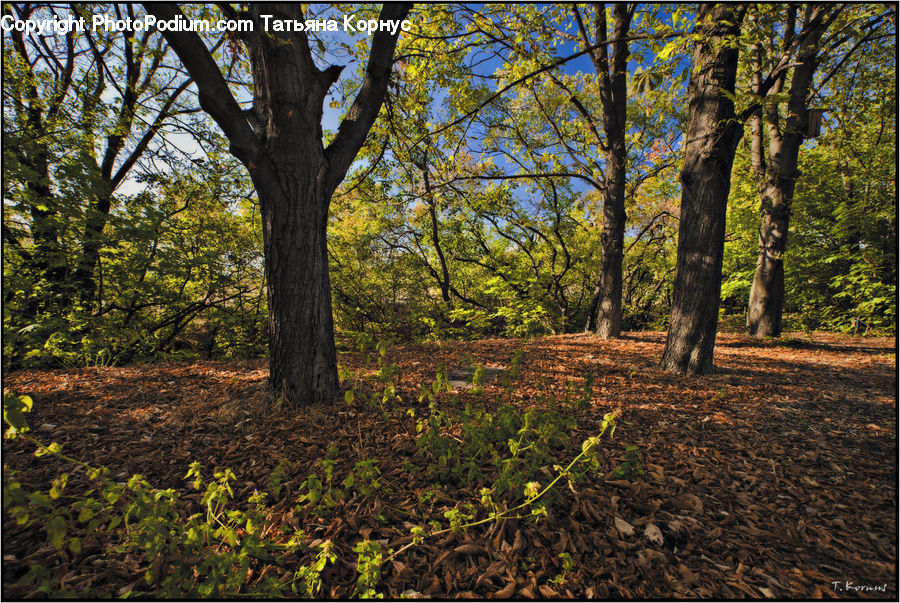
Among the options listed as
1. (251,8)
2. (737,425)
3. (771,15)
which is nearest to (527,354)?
(737,425)

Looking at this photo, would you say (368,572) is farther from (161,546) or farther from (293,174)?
(293,174)

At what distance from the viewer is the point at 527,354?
552 centimetres

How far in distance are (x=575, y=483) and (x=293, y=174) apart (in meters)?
3.29

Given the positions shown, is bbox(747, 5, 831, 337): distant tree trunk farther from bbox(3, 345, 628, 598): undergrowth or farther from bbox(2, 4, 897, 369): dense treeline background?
bbox(3, 345, 628, 598): undergrowth

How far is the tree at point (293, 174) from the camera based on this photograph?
292cm

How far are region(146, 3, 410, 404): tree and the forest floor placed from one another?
1.57ft

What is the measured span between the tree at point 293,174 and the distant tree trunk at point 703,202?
12.4 feet

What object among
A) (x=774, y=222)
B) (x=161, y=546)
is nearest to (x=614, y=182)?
(x=774, y=222)

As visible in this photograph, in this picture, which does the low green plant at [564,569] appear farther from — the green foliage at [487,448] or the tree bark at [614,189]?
the tree bark at [614,189]

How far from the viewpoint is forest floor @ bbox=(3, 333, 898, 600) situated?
147 centimetres

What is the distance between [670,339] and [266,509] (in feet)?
15.9

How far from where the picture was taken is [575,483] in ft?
6.64

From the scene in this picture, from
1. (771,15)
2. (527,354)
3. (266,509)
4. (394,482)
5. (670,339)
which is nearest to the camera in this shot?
(266,509)

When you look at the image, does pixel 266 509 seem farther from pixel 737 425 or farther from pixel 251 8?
pixel 251 8
